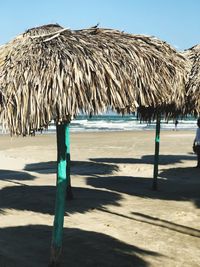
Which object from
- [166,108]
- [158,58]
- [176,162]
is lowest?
[176,162]

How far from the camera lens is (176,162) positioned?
17344mm

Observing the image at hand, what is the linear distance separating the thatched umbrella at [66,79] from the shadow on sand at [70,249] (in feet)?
2.13

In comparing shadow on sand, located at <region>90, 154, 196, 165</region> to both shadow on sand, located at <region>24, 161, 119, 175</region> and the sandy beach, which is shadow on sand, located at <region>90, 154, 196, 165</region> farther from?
the sandy beach

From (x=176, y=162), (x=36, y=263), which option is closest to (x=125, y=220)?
(x=36, y=263)

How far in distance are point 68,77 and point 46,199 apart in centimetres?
510

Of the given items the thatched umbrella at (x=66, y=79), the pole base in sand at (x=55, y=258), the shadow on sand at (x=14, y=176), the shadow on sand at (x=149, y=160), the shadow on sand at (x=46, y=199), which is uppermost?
the thatched umbrella at (x=66, y=79)

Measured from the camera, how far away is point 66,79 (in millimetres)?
5188

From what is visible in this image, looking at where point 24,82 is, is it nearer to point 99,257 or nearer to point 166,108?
point 99,257

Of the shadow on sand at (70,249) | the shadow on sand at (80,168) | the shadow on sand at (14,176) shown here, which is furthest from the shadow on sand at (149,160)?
the shadow on sand at (70,249)

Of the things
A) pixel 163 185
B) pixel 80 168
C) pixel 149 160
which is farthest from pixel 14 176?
pixel 149 160

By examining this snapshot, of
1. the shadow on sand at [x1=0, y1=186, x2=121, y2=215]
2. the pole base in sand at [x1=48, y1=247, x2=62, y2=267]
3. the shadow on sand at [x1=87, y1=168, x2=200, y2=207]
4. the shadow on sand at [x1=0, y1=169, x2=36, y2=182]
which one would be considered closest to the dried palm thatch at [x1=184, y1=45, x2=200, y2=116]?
the shadow on sand at [x1=87, y1=168, x2=200, y2=207]

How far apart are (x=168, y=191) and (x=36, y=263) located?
5787 mm

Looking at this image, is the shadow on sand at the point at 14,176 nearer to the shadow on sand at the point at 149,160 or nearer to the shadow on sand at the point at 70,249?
the shadow on sand at the point at 149,160

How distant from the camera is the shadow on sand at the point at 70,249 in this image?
625 centimetres
